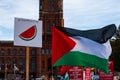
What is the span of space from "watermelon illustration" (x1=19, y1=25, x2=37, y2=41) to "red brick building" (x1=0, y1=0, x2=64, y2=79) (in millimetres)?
119348

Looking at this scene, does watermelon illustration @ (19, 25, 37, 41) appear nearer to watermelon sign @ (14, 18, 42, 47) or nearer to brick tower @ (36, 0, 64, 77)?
watermelon sign @ (14, 18, 42, 47)

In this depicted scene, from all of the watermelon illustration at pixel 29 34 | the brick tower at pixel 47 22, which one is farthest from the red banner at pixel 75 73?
the brick tower at pixel 47 22

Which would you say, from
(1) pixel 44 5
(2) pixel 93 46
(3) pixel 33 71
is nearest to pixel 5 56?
(3) pixel 33 71

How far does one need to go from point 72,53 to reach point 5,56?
124m

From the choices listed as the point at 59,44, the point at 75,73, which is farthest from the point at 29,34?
the point at 75,73

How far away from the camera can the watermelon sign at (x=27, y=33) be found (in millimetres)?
10734

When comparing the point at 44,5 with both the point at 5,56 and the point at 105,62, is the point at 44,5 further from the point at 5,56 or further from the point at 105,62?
the point at 105,62

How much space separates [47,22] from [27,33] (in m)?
125

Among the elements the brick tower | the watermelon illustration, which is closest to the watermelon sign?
the watermelon illustration

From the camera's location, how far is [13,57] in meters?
136

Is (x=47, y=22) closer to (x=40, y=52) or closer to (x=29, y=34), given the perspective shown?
(x=40, y=52)

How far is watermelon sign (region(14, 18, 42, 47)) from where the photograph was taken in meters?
10.7

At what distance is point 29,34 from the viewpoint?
11.0 meters

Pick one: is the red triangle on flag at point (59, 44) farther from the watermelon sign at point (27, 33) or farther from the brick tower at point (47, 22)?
the brick tower at point (47, 22)
